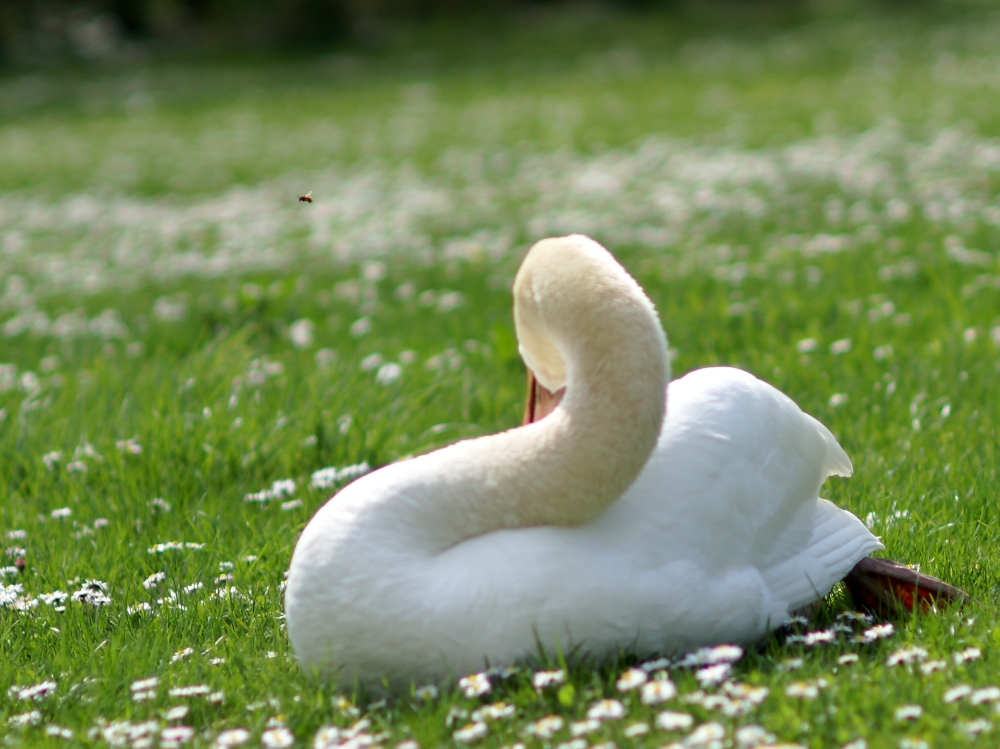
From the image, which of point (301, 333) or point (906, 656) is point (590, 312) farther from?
point (301, 333)

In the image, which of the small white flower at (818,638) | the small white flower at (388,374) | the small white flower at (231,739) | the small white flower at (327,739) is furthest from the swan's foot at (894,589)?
the small white flower at (388,374)

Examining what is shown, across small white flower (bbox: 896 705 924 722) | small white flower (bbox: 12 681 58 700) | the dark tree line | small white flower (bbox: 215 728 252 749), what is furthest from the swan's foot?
the dark tree line

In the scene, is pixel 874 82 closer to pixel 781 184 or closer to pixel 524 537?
pixel 781 184

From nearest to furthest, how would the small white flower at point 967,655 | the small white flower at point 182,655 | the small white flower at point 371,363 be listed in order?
the small white flower at point 967,655 → the small white flower at point 182,655 → the small white flower at point 371,363

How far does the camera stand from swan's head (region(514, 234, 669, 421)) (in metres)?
2.66

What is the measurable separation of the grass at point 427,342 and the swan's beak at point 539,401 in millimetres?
711

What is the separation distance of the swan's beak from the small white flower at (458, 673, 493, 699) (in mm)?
749

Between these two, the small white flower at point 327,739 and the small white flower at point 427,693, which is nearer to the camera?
the small white flower at point 327,739

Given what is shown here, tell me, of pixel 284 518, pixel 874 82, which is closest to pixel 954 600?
pixel 284 518

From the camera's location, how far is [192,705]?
272 centimetres

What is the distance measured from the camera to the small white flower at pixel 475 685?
247cm

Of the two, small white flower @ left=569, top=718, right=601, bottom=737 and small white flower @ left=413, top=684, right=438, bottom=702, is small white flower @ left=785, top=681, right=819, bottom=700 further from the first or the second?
small white flower @ left=413, top=684, right=438, bottom=702

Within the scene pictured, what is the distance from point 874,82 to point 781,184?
8.80m

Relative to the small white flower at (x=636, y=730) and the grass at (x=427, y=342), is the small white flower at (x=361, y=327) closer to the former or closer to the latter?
the grass at (x=427, y=342)
